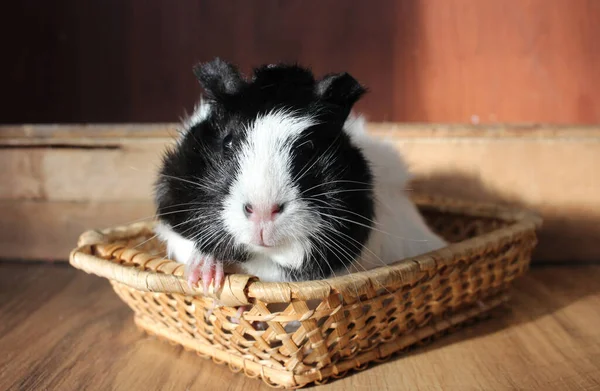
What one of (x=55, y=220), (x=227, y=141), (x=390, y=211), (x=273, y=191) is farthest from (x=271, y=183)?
(x=55, y=220)

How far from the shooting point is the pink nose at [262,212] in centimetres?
91

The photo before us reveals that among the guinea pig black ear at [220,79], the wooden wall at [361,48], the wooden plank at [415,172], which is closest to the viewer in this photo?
the guinea pig black ear at [220,79]

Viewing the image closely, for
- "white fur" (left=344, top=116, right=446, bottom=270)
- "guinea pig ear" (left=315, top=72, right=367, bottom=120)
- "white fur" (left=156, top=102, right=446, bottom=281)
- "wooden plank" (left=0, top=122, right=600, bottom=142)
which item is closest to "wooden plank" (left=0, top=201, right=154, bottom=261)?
"wooden plank" (left=0, top=122, right=600, bottom=142)

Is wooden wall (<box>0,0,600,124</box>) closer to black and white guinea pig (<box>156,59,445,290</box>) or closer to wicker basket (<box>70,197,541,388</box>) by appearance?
wicker basket (<box>70,197,541,388</box>)

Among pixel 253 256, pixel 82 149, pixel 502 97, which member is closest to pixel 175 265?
pixel 253 256

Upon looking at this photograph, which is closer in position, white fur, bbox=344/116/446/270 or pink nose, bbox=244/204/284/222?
pink nose, bbox=244/204/284/222

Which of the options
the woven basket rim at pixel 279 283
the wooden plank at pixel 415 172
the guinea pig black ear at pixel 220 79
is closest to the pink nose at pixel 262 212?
the woven basket rim at pixel 279 283

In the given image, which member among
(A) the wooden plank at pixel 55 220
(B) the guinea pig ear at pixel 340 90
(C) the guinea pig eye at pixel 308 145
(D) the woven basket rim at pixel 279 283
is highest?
(B) the guinea pig ear at pixel 340 90

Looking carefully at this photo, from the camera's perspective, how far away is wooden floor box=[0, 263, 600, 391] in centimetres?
106

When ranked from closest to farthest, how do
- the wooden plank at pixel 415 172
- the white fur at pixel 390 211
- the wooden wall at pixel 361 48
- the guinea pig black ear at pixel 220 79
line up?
1. the guinea pig black ear at pixel 220 79
2. the white fur at pixel 390 211
3. the wooden plank at pixel 415 172
4. the wooden wall at pixel 361 48

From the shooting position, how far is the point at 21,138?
1.80 meters

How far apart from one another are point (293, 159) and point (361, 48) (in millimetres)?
1230

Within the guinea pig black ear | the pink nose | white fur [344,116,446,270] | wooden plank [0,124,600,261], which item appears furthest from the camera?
wooden plank [0,124,600,261]

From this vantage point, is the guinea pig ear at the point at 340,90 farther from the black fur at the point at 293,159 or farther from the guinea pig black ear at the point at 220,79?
the guinea pig black ear at the point at 220,79
